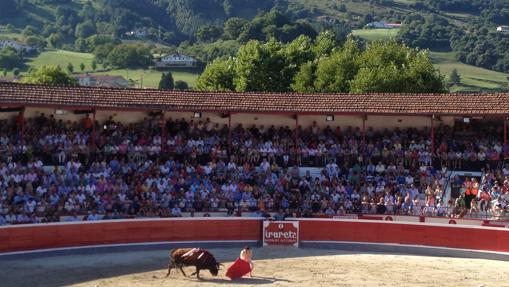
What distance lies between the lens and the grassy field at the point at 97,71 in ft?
392

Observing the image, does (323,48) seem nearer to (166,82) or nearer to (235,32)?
(166,82)

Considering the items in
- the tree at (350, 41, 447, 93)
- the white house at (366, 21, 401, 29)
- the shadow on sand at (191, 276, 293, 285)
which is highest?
the white house at (366, 21, 401, 29)

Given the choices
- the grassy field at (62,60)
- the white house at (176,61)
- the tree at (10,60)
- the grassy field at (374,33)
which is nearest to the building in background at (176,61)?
the white house at (176,61)

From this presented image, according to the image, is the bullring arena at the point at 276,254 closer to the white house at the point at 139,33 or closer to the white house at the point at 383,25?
the white house at the point at 383,25

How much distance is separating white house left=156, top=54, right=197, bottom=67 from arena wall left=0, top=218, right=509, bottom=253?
104 meters

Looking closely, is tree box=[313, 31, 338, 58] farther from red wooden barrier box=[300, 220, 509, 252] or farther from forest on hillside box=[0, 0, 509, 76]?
forest on hillside box=[0, 0, 509, 76]

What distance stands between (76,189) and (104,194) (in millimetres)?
850

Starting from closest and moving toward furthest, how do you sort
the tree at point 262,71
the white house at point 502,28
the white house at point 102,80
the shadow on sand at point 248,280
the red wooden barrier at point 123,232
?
the shadow on sand at point 248,280 < the red wooden barrier at point 123,232 < the tree at point 262,71 < the white house at point 102,80 < the white house at point 502,28

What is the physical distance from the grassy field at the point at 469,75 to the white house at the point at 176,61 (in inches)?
1497

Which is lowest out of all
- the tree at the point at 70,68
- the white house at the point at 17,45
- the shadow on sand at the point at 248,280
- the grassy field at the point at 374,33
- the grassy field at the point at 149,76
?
the shadow on sand at the point at 248,280

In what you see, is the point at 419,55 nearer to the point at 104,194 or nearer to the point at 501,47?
the point at 104,194

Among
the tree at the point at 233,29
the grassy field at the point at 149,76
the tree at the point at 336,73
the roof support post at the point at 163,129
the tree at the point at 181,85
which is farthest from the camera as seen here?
the tree at the point at 233,29

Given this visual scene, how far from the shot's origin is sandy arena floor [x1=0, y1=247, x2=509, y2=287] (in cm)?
2055

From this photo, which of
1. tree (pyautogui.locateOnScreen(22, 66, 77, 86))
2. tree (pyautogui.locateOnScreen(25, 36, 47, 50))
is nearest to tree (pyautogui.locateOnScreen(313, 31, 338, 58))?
tree (pyautogui.locateOnScreen(22, 66, 77, 86))
